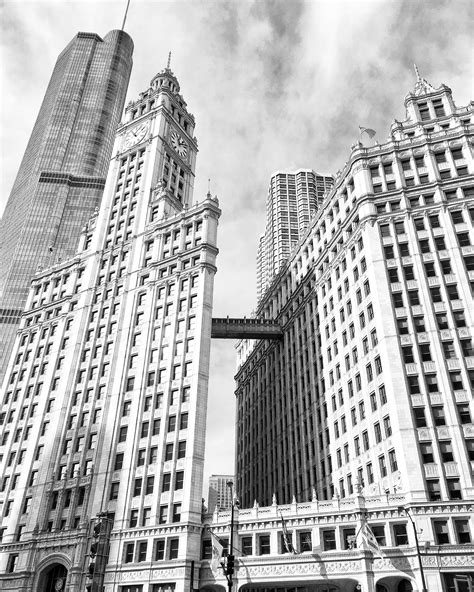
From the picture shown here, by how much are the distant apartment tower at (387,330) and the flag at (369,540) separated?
5335 mm

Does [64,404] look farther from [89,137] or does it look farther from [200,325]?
[89,137]

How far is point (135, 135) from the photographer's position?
11362 centimetres

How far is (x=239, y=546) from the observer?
59.9m

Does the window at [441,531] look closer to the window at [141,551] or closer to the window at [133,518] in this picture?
the window at [141,551]

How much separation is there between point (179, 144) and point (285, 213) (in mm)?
65450

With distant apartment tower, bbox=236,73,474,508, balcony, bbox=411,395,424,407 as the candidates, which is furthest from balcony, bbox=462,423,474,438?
balcony, bbox=411,395,424,407

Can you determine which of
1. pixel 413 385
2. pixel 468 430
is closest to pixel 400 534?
pixel 468 430

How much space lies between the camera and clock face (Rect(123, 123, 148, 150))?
11238 centimetres

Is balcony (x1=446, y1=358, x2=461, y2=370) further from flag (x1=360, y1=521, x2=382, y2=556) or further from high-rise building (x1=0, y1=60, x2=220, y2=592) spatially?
high-rise building (x1=0, y1=60, x2=220, y2=592)

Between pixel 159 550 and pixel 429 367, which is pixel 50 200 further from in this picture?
pixel 429 367

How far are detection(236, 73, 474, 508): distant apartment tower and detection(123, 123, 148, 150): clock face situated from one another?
131 ft

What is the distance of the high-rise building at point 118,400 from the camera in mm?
63500

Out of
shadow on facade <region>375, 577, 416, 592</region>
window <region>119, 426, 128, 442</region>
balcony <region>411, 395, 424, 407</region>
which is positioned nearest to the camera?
shadow on facade <region>375, 577, 416, 592</region>

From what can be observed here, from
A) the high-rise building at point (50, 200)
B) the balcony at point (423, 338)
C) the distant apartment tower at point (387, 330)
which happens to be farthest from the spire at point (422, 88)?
the high-rise building at point (50, 200)
